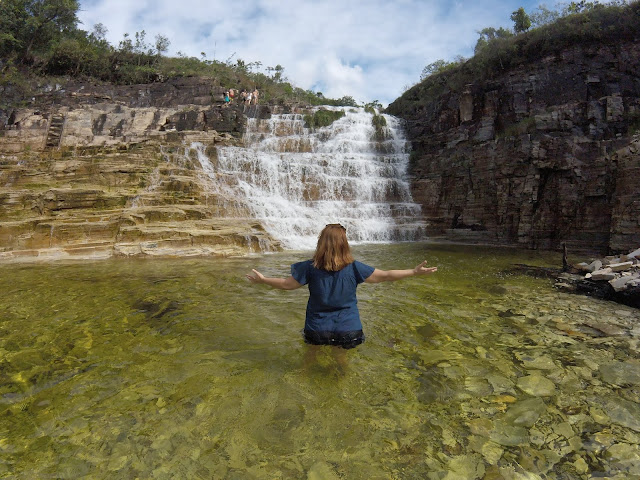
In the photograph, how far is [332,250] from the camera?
328cm

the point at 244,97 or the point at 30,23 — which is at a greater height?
the point at 30,23

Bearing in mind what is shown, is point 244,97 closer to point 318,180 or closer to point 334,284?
point 318,180

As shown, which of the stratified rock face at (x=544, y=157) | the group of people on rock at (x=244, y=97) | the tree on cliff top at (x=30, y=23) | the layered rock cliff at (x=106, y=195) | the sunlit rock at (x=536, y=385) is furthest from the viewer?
the tree on cliff top at (x=30, y=23)

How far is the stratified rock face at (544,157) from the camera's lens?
12289mm

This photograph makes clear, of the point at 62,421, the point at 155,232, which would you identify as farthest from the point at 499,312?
the point at 155,232

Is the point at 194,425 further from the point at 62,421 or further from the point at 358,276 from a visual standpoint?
the point at 358,276

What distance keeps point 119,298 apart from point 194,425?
4.36 meters

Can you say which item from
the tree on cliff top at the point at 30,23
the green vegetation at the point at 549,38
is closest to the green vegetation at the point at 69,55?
the tree on cliff top at the point at 30,23

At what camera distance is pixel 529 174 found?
14.4 meters

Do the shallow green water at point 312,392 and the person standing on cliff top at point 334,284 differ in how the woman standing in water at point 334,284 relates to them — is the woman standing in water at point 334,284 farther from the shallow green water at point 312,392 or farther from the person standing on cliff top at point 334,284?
the shallow green water at point 312,392

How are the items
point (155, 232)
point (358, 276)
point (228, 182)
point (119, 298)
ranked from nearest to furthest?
point (358, 276) < point (119, 298) < point (155, 232) < point (228, 182)

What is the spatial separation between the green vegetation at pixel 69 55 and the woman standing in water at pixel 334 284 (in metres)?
27.7

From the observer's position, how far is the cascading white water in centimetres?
1600

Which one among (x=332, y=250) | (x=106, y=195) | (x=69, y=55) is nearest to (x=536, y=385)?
(x=332, y=250)
